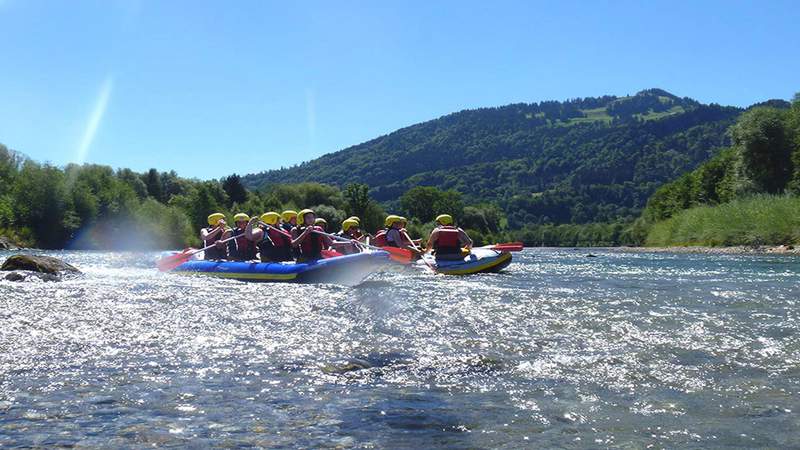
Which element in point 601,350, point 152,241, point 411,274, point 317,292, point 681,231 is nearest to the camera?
point 601,350

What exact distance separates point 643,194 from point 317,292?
587ft

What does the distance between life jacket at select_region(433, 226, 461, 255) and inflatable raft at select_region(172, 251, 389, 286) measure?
14.8 ft

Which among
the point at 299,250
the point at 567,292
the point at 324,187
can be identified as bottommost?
the point at 567,292

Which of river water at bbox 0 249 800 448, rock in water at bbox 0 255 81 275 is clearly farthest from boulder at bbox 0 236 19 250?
river water at bbox 0 249 800 448

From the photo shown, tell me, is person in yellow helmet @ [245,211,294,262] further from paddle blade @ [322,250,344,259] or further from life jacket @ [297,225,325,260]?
paddle blade @ [322,250,344,259]

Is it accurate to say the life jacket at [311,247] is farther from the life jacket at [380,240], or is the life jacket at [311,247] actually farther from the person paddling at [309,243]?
the life jacket at [380,240]

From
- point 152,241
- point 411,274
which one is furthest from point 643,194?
point 411,274

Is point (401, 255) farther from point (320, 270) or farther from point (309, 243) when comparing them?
point (320, 270)

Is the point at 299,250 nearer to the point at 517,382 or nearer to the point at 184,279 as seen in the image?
the point at 184,279

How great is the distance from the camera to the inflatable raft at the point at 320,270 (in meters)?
15.1

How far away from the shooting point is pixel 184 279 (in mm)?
16234

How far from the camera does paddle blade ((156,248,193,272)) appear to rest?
61.1ft

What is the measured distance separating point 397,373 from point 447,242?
1427cm

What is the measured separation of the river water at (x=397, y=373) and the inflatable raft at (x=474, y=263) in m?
7.98
